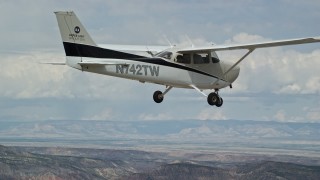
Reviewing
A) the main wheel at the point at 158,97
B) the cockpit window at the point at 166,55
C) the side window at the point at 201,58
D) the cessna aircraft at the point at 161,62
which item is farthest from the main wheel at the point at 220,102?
the cockpit window at the point at 166,55

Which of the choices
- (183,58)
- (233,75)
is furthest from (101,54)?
(233,75)

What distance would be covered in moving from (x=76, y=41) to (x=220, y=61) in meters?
12.1

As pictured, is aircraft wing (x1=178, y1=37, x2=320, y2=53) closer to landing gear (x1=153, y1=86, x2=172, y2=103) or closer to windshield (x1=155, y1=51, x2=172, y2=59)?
windshield (x1=155, y1=51, x2=172, y2=59)

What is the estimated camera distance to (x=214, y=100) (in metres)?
58.4

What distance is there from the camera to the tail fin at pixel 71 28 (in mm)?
52406

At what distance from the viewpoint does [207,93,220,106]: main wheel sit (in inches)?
2291

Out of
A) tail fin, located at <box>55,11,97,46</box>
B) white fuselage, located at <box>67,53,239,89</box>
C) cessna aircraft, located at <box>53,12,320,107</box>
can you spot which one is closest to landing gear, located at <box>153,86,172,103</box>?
cessna aircraft, located at <box>53,12,320,107</box>

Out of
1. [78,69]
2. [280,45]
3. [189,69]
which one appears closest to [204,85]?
[189,69]

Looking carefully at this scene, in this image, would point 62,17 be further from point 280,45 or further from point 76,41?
point 280,45

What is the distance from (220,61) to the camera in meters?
58.9

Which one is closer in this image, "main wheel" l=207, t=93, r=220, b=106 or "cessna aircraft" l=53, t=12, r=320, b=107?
"cessna aircraft" l=53, t=12, r=320, b=107

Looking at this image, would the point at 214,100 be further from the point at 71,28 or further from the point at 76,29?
the point at 71,28

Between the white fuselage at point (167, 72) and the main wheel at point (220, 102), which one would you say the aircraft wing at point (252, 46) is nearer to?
the white fuselage at point (167, 72)

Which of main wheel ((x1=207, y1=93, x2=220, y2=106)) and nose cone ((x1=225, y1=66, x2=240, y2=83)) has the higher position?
nose cone ((x1=225, y1=66, x2=240, y2=83))
